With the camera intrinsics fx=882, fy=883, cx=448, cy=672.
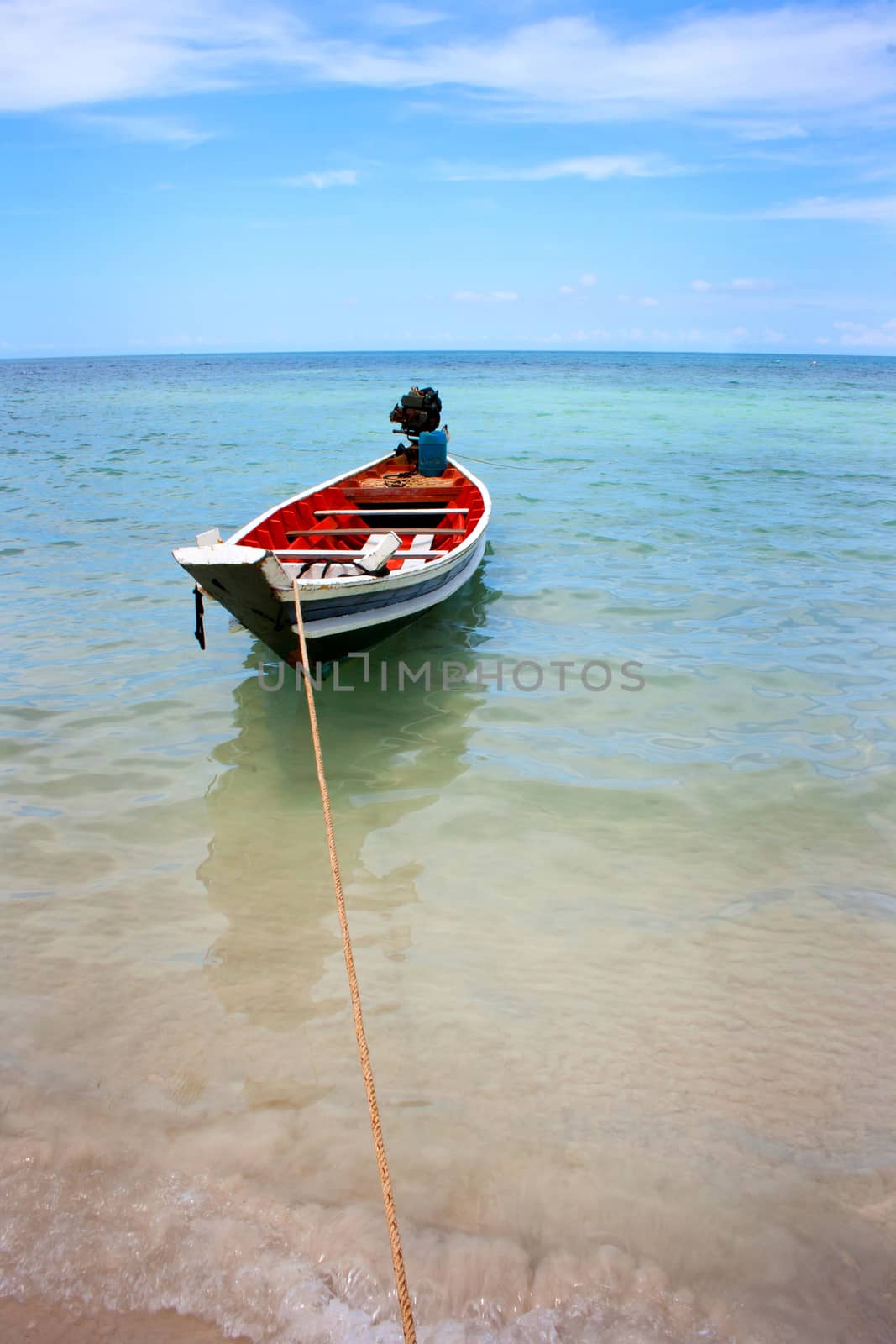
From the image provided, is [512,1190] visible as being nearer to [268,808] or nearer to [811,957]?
[811,957]

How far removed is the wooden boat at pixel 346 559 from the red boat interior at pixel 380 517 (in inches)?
0.5

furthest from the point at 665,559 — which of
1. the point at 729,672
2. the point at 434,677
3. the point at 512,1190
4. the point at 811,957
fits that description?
the point at 512,1190

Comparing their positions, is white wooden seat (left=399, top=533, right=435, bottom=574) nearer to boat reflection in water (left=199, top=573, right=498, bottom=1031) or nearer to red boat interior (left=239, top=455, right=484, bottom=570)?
red boat interior (left=239, top=455, right=484, bottom=570)

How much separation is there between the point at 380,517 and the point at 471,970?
22.9 feet

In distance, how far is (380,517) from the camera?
33.0ft

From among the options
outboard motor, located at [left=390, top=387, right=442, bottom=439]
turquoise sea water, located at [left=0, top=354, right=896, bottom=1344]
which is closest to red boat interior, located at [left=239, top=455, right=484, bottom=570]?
outboard motor, located at [left=390, top=387, right=442, bottom=439]

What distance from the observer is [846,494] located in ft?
52.5

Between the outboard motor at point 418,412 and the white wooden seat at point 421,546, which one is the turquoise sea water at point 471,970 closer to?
the white wooden seat at point 421,546

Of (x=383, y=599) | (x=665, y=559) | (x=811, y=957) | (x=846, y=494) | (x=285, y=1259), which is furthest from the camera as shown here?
(x=846, y=494)

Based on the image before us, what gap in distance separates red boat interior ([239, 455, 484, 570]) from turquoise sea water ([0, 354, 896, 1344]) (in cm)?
96

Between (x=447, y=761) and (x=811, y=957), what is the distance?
2.64 meters

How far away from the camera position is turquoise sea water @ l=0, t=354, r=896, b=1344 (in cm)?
253

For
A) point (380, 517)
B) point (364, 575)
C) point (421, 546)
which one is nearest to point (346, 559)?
point (364, 575)

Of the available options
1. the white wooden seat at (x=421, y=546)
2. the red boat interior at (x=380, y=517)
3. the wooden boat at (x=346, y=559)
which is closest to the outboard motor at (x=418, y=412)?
the red boat interior at (x=380, y=517)
